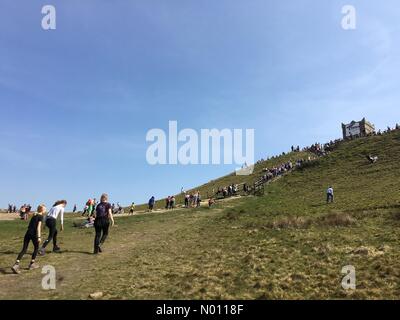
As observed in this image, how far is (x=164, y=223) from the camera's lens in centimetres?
3058

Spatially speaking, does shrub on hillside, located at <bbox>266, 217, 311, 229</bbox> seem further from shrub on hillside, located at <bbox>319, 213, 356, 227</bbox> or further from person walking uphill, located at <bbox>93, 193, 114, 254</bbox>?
person walking uphill, located at <bbox>93, 193, 114, 254</bbox>

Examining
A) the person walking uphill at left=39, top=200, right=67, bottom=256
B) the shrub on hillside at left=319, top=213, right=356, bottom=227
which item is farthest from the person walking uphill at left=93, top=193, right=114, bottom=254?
the shrub on hillside at left=319, top=213, right=356, bottom=227

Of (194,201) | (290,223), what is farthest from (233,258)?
(194,201)

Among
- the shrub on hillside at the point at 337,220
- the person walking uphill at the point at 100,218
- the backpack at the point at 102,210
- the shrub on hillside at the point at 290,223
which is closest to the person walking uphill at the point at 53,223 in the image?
the person walking uphill at the point at 100,218

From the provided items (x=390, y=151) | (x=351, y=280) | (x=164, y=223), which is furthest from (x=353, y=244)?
(x=390, y=151)

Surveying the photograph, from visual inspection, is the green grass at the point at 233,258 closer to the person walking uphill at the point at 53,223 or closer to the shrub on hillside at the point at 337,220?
→ the shrub on hillside at the point at 337,220

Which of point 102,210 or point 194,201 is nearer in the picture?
point 102,210

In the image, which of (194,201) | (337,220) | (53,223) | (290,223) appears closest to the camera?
(53,223)

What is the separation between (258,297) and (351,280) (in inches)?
127

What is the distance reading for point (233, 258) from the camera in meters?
16.8

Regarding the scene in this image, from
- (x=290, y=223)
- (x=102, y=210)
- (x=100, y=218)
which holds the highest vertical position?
(x=102, y=210)

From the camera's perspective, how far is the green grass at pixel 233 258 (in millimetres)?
12172

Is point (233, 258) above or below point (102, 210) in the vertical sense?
below

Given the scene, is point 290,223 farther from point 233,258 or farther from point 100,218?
point 100,218
